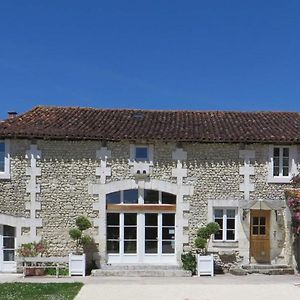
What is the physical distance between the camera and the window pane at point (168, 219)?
1930cm

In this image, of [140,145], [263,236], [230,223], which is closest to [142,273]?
[230,223]

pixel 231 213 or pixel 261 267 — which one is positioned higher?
pixel 231 213

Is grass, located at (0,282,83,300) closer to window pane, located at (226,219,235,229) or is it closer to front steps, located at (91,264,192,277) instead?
front steps, located at (91,264,192,277)

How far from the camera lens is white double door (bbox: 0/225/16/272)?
18.8 metres

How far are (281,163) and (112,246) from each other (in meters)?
6.82

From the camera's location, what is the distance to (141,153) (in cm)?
1934

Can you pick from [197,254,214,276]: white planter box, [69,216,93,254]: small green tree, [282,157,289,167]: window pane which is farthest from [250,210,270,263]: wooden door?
[69,216,93,254]: small green tree

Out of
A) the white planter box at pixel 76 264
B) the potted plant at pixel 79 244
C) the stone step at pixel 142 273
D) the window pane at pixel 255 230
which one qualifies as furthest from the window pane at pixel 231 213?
the white planter box at pixel 76 264

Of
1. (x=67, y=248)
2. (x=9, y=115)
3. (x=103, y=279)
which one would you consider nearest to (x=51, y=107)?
(x=9, y=115)

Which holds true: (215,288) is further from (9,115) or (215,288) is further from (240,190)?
(9,115)

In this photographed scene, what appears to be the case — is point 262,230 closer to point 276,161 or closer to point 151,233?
point 276,161

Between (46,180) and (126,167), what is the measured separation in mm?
2870

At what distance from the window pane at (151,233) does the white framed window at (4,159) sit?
529 centimetres

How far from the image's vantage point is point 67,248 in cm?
1878
